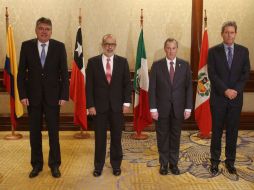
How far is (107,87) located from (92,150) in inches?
56.2

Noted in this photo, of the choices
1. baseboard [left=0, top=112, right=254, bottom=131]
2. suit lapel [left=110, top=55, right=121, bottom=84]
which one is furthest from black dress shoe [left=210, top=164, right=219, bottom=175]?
baseboard [left=0, top=112, right=254, bottom=131]

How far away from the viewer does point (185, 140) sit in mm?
5340

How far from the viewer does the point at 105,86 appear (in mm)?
3678

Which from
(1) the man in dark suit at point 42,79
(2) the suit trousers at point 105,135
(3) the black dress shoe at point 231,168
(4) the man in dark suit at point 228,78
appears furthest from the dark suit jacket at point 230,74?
(1) the man in dark suit at point 42,79

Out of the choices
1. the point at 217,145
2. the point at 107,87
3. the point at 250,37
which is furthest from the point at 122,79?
the point at 250,37

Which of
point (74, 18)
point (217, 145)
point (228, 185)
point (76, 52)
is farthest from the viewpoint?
point (74, 18)

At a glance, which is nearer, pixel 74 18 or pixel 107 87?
pixel 107 87

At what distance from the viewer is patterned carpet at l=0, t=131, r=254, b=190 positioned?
3.56 metres

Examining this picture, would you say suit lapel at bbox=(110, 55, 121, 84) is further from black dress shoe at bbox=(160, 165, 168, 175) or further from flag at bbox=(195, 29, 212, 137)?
flag at bbox=(195, 29, 212, 137)

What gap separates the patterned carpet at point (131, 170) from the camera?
3.56 m

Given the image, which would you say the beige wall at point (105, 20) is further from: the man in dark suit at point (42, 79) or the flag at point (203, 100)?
the man in dark suit at point (42, 79)

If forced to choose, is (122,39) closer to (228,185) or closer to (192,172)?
(192,172)

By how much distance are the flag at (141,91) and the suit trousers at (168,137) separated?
1498 mm

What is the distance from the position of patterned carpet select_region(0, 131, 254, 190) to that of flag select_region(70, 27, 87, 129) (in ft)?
1.26
